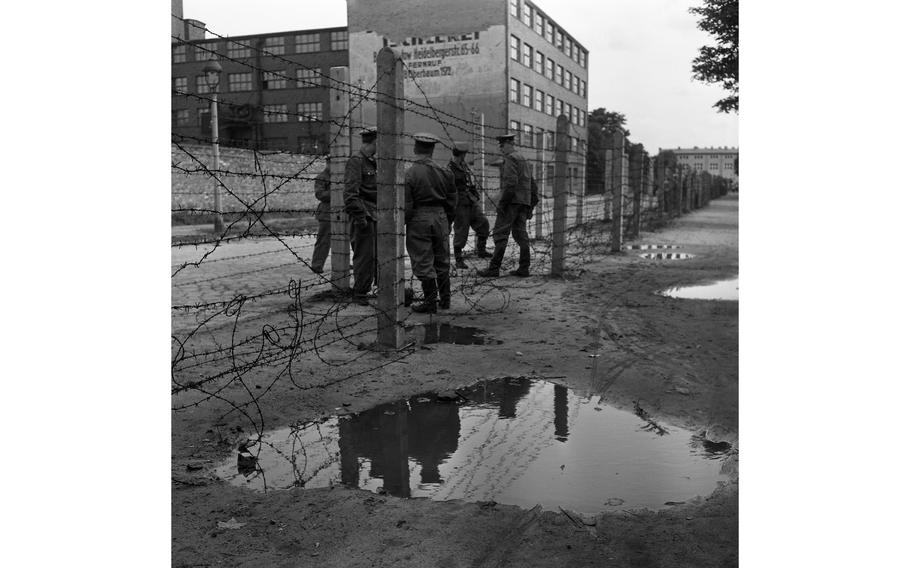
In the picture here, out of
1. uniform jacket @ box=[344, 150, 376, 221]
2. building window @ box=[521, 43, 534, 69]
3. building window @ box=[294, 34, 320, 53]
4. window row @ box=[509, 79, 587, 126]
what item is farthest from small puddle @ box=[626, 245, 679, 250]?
building window @ box=[294, 34, 320, 53]

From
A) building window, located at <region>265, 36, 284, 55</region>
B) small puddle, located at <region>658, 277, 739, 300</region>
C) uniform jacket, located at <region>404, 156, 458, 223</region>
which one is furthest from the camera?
building window, located at <region>265, 36, 284, 55</region>

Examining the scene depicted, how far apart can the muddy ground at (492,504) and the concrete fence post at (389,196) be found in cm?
34

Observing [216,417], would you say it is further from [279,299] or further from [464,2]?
[464,2]

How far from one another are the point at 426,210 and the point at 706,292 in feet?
14.7

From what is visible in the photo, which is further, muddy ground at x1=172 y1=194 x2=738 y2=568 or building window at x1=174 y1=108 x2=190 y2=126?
building window at x1=174 y1=108 x2=190 y2=126

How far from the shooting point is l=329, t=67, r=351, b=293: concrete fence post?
823 centimetres

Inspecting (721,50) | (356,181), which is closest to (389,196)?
(356,181)

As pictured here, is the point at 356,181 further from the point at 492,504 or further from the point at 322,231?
the point at 492,504

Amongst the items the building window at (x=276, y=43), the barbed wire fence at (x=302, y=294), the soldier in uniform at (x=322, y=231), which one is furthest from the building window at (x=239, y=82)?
the soldier in uniform at (x=322, y=231)

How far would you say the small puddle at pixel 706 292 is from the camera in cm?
1018

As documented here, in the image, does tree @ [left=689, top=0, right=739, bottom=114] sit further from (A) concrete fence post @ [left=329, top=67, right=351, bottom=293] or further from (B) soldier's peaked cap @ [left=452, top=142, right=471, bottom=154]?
(A) concrete fence post @ [left=329, top=67, right=351, bottom=293]

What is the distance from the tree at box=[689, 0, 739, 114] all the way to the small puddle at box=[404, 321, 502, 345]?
12.9 metres

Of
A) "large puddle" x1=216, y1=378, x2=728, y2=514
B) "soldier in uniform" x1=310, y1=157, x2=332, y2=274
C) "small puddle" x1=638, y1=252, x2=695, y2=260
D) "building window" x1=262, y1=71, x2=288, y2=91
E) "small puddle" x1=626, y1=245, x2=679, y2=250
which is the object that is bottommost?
"large puddle" x1=216, y1=378, x2=728, y2=514

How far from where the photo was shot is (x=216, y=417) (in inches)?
189
